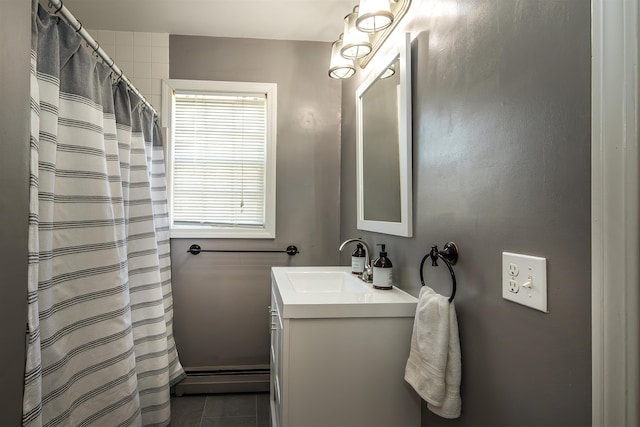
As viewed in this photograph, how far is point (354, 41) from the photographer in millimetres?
1637

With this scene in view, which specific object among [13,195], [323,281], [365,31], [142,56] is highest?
[142,56]

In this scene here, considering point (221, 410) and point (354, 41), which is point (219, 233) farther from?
point (354, 41)

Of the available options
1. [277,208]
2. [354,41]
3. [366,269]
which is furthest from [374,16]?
[277,208]

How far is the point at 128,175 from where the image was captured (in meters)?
1.64

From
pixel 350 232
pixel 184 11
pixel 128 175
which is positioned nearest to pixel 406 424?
pixel 350 232

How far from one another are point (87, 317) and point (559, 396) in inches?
58.0

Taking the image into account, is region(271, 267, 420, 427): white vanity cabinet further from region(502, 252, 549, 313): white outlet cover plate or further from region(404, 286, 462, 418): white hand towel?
region(502, 252, 549, 313): white outlet cover plate

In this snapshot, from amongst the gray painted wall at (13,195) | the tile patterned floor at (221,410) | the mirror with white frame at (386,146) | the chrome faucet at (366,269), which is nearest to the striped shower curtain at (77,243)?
the gray painted wall at (13,195)

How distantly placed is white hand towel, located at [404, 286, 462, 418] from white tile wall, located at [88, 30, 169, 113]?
2146 mm

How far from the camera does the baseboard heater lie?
2.29 m

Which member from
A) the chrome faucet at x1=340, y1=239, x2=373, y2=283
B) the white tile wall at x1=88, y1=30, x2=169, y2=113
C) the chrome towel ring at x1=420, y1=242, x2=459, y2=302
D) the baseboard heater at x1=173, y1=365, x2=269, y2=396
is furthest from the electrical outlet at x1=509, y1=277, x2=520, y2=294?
the white tile wall at x1=88, y1=30, x2=169, y2=113

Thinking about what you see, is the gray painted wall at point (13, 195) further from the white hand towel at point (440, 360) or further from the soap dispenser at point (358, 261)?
the soap dispenser at point (358, 261)

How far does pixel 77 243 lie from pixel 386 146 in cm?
128

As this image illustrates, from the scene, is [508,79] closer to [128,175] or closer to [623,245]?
[623,245]
